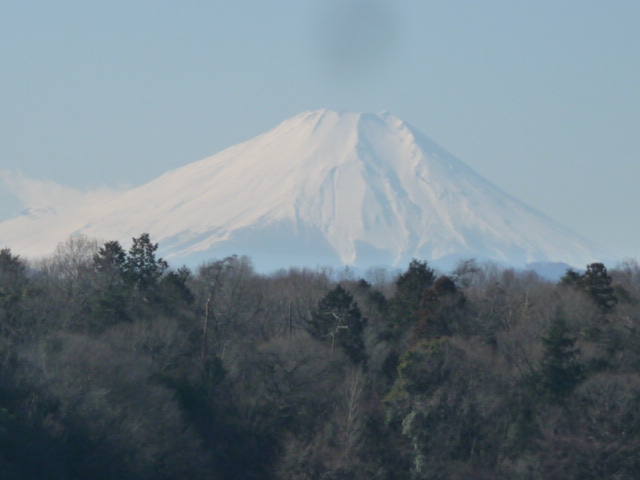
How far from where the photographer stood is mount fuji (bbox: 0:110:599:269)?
168m

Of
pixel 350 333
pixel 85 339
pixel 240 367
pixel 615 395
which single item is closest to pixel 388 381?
pixel 350 333

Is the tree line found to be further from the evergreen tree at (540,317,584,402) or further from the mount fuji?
the mount fuji

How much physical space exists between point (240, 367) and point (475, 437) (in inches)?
312

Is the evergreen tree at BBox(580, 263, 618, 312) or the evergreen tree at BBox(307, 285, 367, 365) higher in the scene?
the evergreen tree at BBox(580, 263, 618, 312)

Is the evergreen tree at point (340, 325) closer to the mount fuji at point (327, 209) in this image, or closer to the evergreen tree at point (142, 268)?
the evergreen tree at point (142, 268)

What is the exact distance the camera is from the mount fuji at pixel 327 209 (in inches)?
6594

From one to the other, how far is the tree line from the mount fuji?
11441cm

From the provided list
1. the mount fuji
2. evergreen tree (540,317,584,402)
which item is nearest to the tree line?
evergreen tree (540,317,584,402)

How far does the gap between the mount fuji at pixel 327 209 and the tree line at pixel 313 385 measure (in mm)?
114412

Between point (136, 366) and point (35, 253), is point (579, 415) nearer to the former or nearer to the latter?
point (136, 366)

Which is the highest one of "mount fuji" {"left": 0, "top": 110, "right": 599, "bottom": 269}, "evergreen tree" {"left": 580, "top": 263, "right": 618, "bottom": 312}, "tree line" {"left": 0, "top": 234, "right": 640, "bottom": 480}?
"mount fuji" {"left": 0, "top": 110, "right": 599, "bottom": 269}

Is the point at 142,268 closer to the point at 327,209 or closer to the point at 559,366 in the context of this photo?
the point at 559,366

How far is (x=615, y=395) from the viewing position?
3612cm

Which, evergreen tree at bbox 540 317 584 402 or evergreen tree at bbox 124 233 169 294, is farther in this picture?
evergreen tree at bbox 124 233 169 294
